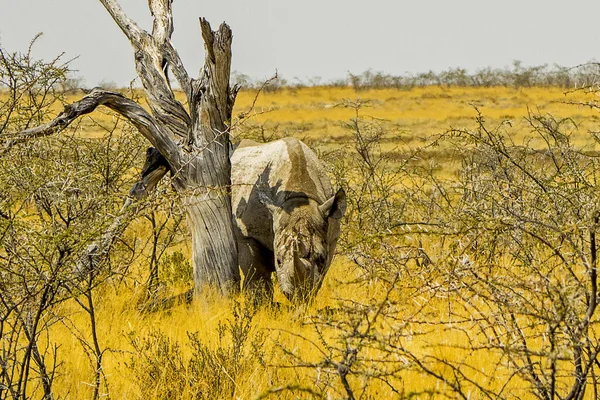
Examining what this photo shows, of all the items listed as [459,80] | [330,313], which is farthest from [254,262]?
[459,80]

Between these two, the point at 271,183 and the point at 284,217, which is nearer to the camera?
the point at 284,217

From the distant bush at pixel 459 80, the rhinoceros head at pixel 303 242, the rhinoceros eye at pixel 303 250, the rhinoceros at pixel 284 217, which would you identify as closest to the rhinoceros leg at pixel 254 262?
the rhinoceros at pixel 284 217

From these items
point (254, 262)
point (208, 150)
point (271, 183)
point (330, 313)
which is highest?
point (208, 150)

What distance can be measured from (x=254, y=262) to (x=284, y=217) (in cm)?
103

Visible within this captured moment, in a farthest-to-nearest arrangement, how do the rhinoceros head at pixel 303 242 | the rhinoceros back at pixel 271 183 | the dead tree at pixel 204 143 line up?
the dead tree at pixel 204 143 → the rhinoceros back at pixel 271 183 → the rhinoceros head at pixel 303 242

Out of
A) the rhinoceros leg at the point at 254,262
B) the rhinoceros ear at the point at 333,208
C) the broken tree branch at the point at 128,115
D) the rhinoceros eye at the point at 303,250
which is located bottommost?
the rhinoceros leg at the point at 254,262

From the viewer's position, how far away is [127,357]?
5305mm

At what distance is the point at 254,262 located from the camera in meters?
7.24

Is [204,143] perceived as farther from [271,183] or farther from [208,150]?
[271,183]

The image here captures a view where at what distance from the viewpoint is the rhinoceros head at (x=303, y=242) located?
593cm

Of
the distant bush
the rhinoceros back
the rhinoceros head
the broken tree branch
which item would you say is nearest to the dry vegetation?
the rhinoceros head

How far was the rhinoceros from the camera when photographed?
601cm

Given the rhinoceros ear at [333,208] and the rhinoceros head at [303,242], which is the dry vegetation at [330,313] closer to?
the rhinoceros head at [303,242]

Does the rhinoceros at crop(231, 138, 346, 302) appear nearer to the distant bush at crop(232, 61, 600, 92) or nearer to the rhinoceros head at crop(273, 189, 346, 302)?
the rhinoceros head at crop(273, 189, 346, 302)
